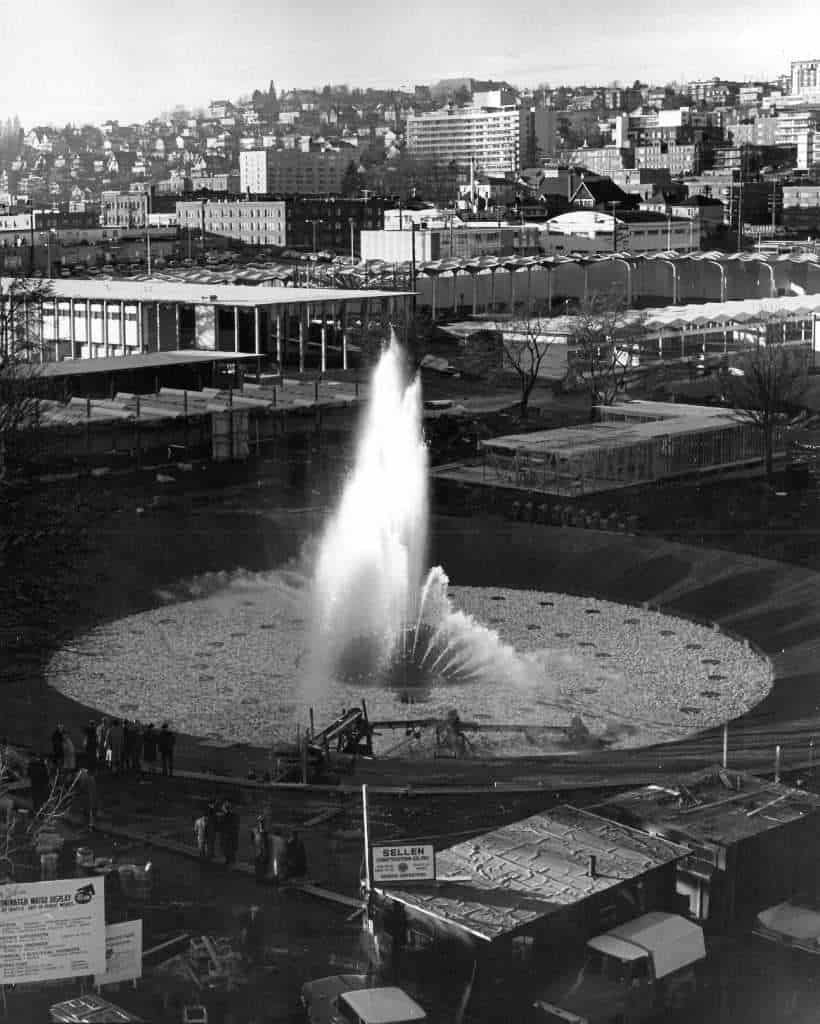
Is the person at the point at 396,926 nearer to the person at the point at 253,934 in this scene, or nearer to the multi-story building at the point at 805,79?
the person at the point at 253,934

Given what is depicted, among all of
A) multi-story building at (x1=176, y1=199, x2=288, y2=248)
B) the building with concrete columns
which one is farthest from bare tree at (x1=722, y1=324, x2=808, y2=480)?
multi-story building at (x1=176, y1=199, x2=288, y2=248)

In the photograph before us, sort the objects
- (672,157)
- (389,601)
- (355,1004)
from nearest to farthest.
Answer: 1. (355,1004)
2. (389,601)
3. (672,157)

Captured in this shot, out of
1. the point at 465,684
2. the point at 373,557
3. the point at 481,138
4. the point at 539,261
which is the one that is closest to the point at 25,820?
the point at 465,684

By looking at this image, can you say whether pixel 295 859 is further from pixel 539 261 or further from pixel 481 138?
pixel 481 138

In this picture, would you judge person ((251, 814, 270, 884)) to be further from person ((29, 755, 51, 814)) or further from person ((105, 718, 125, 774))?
person ((105, 718, 125, 774))

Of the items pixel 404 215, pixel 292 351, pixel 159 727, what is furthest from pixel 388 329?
pixel 404 215

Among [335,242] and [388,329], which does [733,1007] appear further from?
[335,242]
